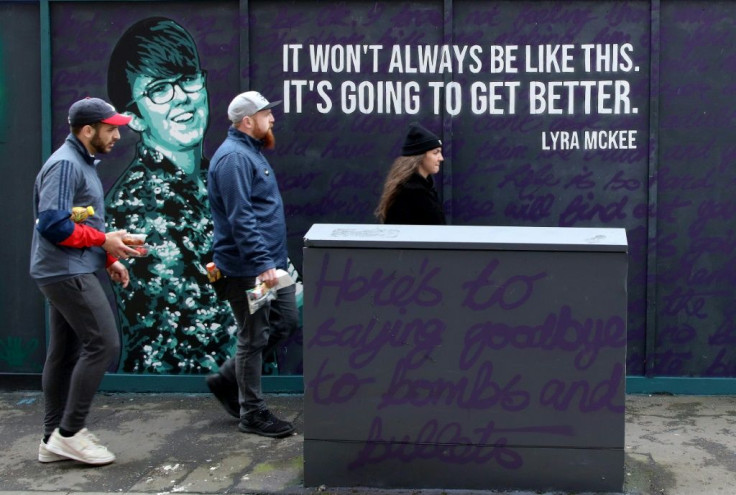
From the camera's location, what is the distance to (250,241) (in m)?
5.20

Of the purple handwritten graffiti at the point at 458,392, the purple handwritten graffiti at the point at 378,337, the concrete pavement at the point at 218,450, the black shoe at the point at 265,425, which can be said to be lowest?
the concrete pavement at the point at 218,450

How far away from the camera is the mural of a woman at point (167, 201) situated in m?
6.35

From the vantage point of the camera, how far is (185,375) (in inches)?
255

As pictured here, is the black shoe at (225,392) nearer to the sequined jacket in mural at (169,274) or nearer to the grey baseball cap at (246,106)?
the sequined jacket in mural at (169,274)

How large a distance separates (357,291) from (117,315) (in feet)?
8.22

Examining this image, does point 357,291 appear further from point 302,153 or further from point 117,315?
point 117,315

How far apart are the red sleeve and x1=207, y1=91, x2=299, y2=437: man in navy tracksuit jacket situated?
2.26 ft

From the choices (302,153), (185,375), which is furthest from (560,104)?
(185,375)

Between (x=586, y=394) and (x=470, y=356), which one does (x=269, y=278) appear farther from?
(x=586, y=394)

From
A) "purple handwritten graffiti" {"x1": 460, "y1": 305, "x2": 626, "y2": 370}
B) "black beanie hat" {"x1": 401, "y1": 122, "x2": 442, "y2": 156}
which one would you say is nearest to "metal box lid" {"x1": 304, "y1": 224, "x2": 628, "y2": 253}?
"purple handwritten graffiti" {"x1": 460, "y1": 305, "x2": 626, "y2": 370}

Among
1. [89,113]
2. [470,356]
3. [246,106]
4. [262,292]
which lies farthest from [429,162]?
[89,113]

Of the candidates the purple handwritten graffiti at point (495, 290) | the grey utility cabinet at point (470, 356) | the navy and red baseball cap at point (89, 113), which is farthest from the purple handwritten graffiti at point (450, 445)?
the navy and red baseball cap at point (89, 113)

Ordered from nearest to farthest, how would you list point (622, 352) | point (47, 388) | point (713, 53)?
1. point (622, 352)
2. point (47, 388)
3. point (713, 53)

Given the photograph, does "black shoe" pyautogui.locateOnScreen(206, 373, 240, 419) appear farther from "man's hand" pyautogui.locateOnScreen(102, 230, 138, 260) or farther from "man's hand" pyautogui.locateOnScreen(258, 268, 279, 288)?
"man's hand" pyautogui.locateOnScreen(102, 230, 138, 260)
